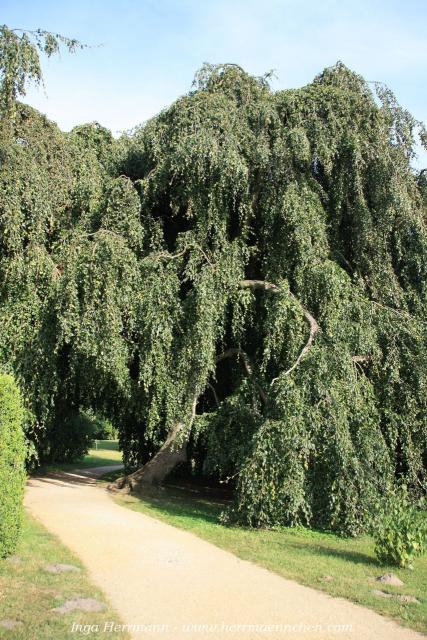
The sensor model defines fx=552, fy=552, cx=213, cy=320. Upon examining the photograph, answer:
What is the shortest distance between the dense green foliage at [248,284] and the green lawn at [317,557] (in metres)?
0.34

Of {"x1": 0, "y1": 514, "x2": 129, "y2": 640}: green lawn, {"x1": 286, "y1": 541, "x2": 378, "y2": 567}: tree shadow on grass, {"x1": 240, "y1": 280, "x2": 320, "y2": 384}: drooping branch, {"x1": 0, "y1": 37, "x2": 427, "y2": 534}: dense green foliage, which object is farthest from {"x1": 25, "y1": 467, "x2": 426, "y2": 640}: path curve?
{"x1": 240, "y1": 280, "x2": 320, "y2": 384}: drooping branch

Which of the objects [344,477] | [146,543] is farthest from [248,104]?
[146,543]

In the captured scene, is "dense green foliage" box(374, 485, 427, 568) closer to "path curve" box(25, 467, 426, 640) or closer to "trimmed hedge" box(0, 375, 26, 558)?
"path curve" box(25, 467, 426, 640)

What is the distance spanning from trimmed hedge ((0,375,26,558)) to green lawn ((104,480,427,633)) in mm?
2456

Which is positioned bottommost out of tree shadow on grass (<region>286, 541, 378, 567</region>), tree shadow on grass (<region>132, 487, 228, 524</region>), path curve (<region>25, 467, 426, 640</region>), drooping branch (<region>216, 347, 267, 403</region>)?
path curve (<region>25, 467, 426, 640</region>)

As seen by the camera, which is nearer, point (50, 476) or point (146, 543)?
point (146, 543)

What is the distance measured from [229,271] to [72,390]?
354 centimetres

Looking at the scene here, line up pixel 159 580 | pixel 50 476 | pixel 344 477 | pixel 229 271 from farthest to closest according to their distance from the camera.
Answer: pixel 50 476 < pixel 229 271 < pixel 344 477 < pixel 159 580

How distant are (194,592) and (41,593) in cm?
129

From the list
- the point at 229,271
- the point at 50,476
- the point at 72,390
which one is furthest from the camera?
the point at 50,476

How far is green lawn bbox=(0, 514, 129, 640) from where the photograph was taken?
12.5 ft

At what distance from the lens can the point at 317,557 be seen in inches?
246

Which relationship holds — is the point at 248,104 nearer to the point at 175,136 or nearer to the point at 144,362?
the point at 175,136

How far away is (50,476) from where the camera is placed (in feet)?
44.0
